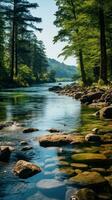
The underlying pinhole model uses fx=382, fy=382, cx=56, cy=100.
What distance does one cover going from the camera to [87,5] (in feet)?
87.8

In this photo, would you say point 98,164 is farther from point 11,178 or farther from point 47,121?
point 47,121

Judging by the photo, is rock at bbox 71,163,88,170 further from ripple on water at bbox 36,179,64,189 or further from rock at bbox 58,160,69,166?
ripple on water at bbox 36,179,64,189

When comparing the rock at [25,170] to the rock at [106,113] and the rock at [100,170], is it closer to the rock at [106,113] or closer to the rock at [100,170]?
the rock at [100,170]

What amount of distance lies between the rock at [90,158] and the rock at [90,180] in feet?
3.02

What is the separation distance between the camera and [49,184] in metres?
6.73

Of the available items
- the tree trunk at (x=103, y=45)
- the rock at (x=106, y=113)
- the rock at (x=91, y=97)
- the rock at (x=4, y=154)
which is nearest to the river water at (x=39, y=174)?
the rock at (x=4, y=154)

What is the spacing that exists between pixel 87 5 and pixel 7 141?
1857 centimetres

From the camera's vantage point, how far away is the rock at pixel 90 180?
21.7 ft

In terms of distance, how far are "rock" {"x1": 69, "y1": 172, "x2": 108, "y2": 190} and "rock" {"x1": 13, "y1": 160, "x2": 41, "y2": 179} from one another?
816mm

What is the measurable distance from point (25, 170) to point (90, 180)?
4.24 ft

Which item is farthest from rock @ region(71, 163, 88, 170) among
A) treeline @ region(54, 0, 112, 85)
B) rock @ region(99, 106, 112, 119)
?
treeline @ region(54, 0, 112, 85)

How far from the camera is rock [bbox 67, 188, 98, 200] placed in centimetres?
597

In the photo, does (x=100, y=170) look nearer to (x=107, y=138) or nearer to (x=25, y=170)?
(x=25, y=170)

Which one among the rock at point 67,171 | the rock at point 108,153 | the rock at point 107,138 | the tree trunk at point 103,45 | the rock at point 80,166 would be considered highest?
the tree trunk at point 103,45
